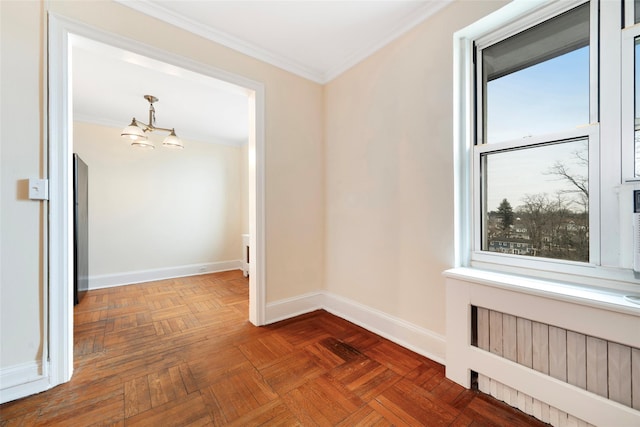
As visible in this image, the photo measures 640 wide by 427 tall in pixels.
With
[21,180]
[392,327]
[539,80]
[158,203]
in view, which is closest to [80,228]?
[158,203]

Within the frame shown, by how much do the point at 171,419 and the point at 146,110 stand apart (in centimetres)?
373

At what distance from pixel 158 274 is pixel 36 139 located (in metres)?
3.17

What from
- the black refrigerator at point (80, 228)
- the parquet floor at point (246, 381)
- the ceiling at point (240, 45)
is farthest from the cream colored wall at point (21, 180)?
the black refrigerator at point (80, 228)

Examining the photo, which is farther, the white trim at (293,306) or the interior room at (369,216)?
the white trim at (293,306)

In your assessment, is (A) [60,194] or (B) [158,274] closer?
(A) [60,194]

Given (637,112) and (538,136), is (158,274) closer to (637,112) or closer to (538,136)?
(538,136)

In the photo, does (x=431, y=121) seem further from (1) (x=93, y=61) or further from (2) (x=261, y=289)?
(1) (x=93, y=61)

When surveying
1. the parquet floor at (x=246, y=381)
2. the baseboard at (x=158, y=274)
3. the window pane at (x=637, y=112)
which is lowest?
the parquet floor at (x=246, y=381)

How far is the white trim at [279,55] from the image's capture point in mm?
1871

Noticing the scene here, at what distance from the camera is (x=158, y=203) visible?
14.0ft

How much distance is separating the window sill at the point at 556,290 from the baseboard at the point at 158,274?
4.28 meters

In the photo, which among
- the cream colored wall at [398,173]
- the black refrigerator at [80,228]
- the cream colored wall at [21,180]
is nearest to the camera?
the cream colored wall at [21,180]

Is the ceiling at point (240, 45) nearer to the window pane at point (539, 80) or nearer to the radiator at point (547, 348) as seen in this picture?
the window pane at point (539, 80)

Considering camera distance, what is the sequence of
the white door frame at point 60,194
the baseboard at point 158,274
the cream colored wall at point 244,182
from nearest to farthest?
the white door frame at point 60,194, the baseboard at point 158,274, the cream colored wall at point 244,182
